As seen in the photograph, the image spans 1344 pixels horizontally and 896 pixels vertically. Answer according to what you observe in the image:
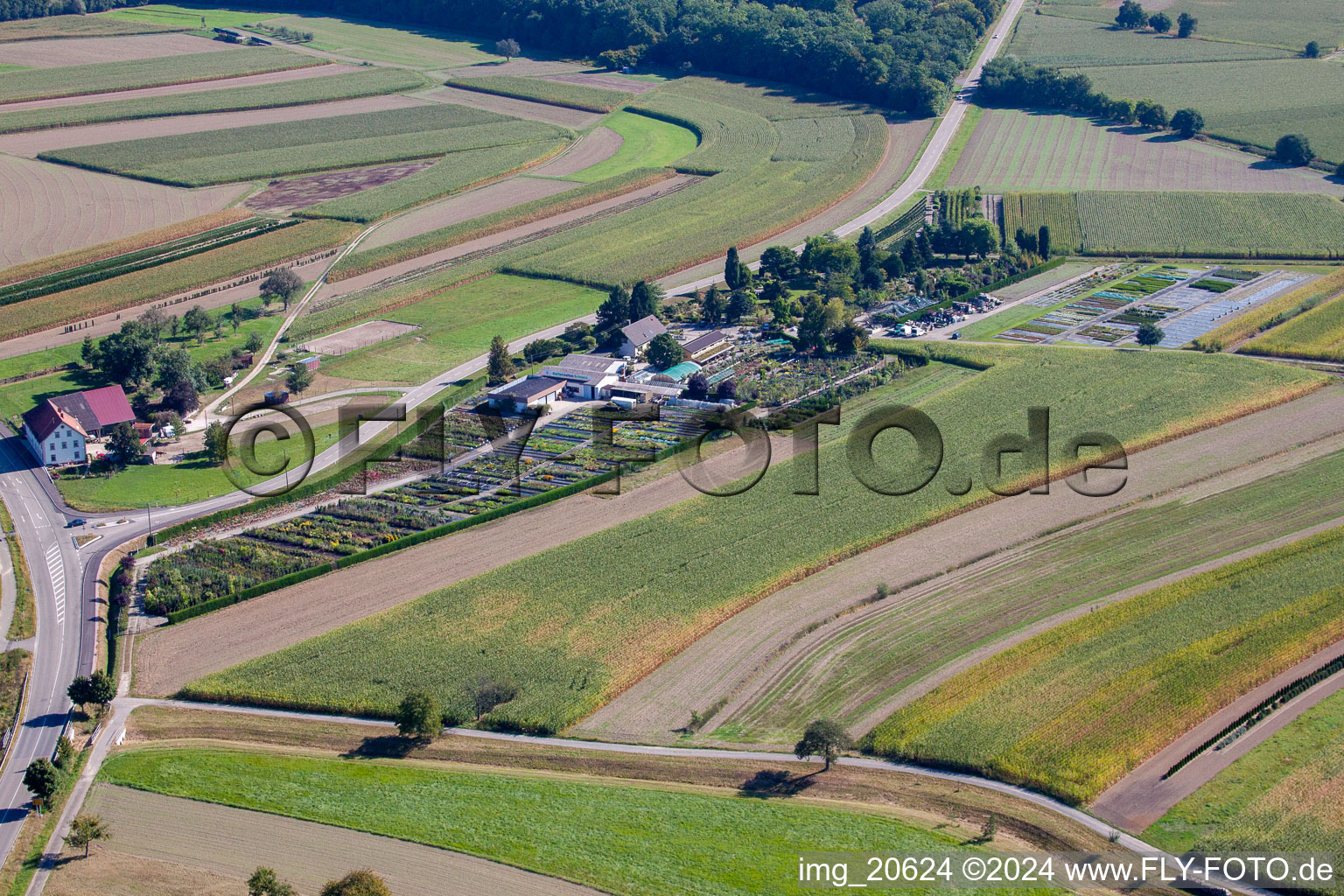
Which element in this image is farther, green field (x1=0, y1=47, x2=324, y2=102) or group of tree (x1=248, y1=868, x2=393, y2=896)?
green field (x1=0, y1=47, x2=324, y2=102)

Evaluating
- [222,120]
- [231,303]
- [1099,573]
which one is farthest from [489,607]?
[222,120]

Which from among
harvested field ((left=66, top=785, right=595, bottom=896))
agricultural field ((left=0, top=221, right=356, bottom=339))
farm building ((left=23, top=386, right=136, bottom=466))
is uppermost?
agricultural field ((left=0, top=221, right=356, bottom=339))

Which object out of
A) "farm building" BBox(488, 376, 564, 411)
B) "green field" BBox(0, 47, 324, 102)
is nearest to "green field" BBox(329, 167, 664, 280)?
"farm building" BBox(488, 376, 564, 411)

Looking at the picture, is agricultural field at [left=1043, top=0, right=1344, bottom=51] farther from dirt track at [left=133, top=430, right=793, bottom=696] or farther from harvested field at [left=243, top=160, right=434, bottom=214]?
dirt track at [left=133, top=430, right=793, bottom=696]

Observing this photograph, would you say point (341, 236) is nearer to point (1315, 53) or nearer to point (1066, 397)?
point (1066, 397)

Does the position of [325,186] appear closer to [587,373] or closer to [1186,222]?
[587,373]

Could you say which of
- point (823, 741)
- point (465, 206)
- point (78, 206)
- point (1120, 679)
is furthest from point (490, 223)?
point (823, 741)
